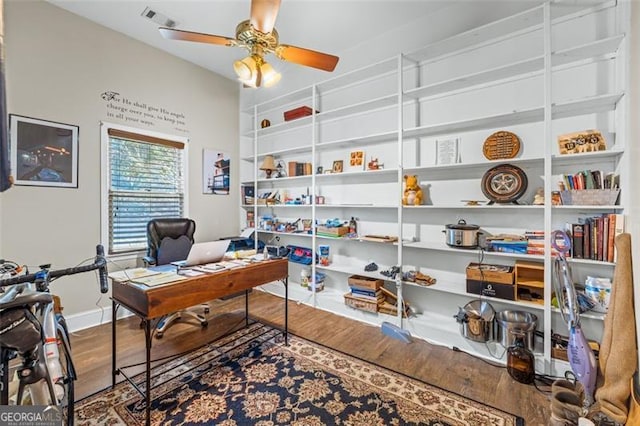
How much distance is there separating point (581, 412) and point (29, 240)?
4176 mm

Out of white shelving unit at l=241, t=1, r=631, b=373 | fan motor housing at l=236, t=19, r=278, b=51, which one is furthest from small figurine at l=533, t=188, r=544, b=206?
fan motor housing at l=236, t=19, r=278, b=51

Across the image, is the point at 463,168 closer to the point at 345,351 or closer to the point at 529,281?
the point at 529,281

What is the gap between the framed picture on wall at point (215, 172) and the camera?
383 cm

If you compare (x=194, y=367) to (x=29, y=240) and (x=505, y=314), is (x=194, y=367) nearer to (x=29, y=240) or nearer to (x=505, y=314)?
(x=29, y=240)

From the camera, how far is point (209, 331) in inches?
104

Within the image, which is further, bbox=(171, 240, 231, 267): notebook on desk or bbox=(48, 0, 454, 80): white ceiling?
bbox=(48, 0, 454, 80): white ceiling

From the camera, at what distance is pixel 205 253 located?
2111 millimetres

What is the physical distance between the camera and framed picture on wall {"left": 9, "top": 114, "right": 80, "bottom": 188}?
2.39 meters

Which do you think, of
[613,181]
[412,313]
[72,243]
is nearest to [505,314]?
[412,313]

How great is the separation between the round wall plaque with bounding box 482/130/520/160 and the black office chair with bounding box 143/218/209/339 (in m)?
3.08

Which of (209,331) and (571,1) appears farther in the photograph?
(209,331)

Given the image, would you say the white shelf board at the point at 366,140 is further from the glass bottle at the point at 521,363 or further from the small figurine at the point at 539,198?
the glass bottle at the point at 521,363

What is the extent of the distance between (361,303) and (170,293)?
190cm

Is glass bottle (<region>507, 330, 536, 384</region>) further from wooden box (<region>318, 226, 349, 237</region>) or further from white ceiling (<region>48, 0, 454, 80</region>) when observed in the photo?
white ceiling (<region>48, 0, 454, 80</region>)
